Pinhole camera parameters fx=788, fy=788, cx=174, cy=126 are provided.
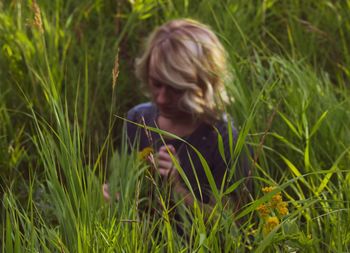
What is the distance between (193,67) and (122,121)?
2.11 ft

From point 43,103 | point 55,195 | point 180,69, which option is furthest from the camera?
point 43,103

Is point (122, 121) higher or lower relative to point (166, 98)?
lower

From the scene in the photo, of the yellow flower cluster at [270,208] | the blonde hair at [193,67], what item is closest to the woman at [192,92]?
the blonde hair at [193,67]

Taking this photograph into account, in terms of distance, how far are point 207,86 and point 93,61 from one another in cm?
74

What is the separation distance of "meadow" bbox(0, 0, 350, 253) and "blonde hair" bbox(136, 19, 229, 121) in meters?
0.06

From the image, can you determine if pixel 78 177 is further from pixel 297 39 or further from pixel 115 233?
pixel 297 39

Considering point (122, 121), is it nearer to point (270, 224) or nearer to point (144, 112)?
point (144, 112)

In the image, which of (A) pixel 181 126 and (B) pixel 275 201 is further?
(A) pixel 181 126

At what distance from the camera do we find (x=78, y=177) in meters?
1.46

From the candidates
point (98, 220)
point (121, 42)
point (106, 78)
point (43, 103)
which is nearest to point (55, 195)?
point (98, 220)

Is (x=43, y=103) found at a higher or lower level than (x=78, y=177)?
lower

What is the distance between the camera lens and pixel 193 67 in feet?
7.80

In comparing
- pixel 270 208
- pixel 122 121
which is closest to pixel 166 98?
pixel 122 121

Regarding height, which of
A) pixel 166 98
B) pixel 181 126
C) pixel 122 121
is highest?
pixel 166 98
